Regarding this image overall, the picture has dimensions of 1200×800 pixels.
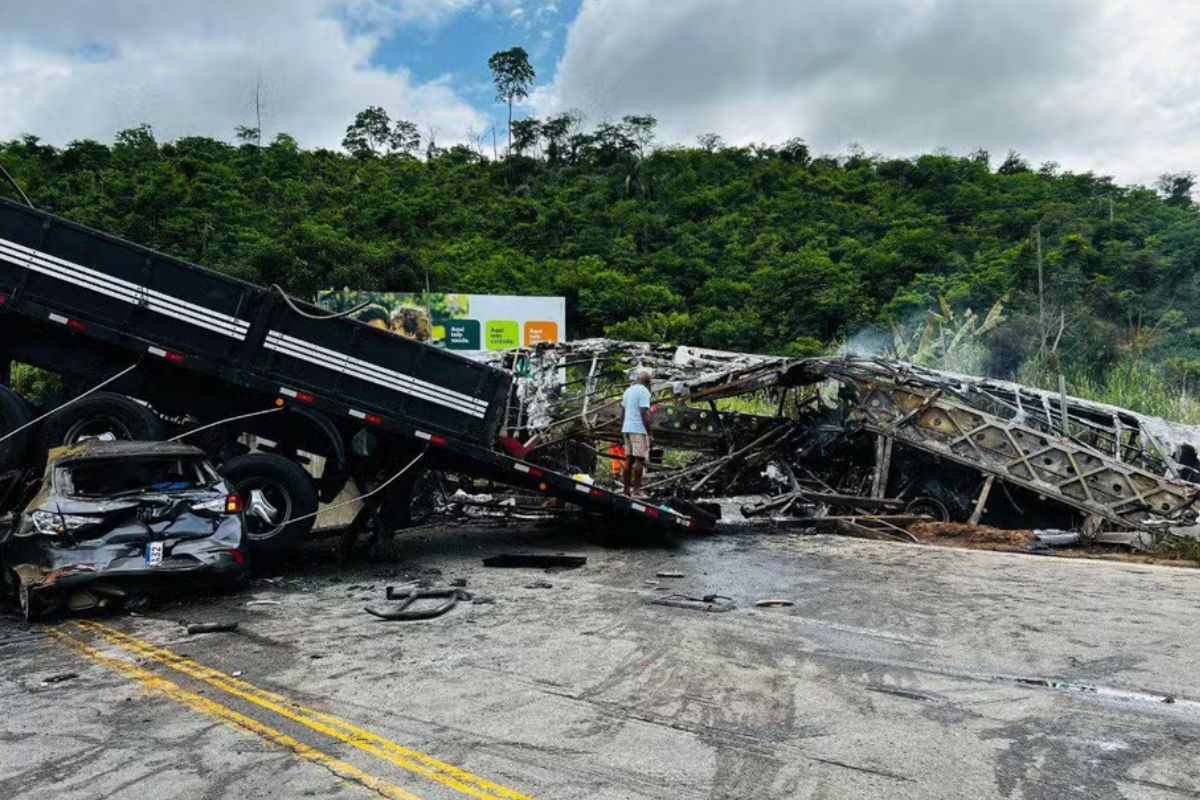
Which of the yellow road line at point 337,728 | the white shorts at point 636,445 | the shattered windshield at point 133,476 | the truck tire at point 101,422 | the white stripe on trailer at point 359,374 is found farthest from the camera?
the white shorts at point 636,445

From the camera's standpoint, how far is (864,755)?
156 inches

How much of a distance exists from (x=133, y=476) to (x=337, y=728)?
14.8ft

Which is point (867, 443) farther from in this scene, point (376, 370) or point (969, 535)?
point (376, 370)

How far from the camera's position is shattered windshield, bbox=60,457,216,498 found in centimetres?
732

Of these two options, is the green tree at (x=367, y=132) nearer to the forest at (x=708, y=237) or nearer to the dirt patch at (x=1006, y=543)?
the forest at (x=708, y=237)

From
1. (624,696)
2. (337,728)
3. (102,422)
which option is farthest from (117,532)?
(624,696)

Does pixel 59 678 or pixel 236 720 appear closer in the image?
pixel 236 720

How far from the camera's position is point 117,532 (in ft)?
22.9

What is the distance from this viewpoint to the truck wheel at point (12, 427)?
8.39 m

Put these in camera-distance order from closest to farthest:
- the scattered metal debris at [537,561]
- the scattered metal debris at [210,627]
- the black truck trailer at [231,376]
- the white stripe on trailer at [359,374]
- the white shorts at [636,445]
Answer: the scattered metal debris at [210,627], the black truck trailer at [231,376], the white stripe on trailer at [359,374], the scattered metal debris at [537,561], the white shorts at [636,445]

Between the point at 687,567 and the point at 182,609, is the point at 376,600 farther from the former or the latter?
the point at 687,567

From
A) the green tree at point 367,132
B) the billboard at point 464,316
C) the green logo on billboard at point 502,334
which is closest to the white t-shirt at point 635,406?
the billboard at point 464,316

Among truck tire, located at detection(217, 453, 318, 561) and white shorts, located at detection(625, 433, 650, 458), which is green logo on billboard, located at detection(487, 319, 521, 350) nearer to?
white shorts, located at detection(625, 433, 650, 458)

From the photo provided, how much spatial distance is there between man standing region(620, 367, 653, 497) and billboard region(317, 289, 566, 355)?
61.6 feet
